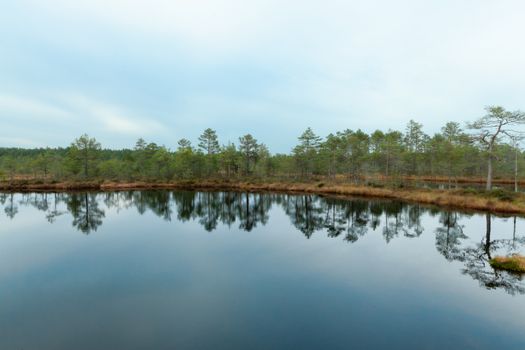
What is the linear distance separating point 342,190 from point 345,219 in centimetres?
2352

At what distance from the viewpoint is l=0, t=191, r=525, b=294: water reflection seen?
1761cm

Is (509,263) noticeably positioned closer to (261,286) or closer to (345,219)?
(261,286)

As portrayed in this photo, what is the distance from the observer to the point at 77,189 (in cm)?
6331

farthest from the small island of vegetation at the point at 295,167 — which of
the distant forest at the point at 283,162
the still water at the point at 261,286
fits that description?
the still water at the point at 261,286

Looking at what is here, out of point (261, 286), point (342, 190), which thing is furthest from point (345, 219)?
point (342, 190)

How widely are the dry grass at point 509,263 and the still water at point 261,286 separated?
0.95 m

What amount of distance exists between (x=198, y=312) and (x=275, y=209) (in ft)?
92.8

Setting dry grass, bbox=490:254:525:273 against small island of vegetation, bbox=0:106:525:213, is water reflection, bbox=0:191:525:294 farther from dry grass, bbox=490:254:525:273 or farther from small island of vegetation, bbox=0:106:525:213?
small island of vegetation, bbox=0:106:525:213

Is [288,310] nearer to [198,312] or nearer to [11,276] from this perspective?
[198,312]

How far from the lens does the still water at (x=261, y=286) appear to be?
9203 mm

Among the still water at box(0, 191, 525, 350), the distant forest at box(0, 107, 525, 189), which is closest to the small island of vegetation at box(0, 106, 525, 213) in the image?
the distant forest at box(0, 107, 525, 189)

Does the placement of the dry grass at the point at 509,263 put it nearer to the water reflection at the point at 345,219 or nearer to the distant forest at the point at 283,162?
the water reflection at the point at 345,219

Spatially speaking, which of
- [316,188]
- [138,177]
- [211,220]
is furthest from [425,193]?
[138,177]

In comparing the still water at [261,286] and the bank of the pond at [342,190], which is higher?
the bank of the pond at [342,190]
